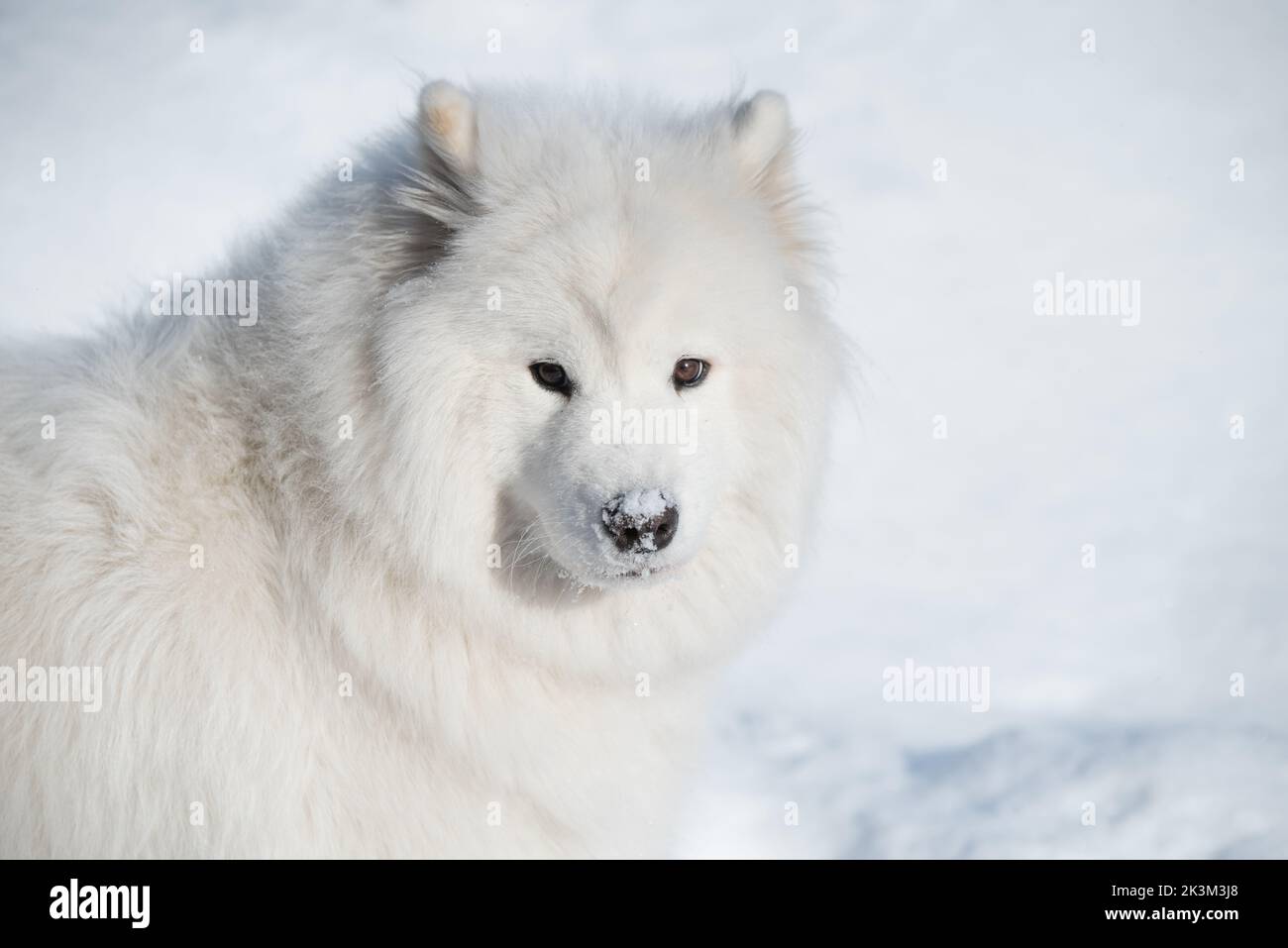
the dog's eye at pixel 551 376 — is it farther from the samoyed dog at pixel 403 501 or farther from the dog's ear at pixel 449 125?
the dog's ear at pixel 449 125

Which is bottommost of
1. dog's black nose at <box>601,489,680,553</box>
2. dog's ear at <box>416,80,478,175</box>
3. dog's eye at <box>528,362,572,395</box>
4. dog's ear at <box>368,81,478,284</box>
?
dog's black nose at <box>601,489,680,553</box>

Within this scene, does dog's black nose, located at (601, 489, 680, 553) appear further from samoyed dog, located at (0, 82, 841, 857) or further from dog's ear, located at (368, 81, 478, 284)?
dog's ear, located at (368, 81, 478, 284)

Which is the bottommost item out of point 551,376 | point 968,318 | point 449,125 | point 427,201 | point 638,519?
point 638,519

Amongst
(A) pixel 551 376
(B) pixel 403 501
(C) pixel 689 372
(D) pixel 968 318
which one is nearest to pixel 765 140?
(C) pixel 689 372

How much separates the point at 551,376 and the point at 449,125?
87 cm

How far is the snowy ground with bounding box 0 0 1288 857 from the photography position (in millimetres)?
5910

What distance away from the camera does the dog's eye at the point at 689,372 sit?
3352 mm

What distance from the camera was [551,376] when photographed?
3.28 m

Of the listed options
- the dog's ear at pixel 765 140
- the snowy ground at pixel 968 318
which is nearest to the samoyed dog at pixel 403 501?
the dog's ear at pixel 765 140

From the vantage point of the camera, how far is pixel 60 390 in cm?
330

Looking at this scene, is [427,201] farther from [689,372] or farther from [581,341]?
[689,372]

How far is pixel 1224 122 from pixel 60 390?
1140 cm

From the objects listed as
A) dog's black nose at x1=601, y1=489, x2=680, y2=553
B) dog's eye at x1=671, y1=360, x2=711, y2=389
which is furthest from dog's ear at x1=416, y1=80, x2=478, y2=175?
dog's black nose at x1=601, y1=489, x2=680, y2=553
